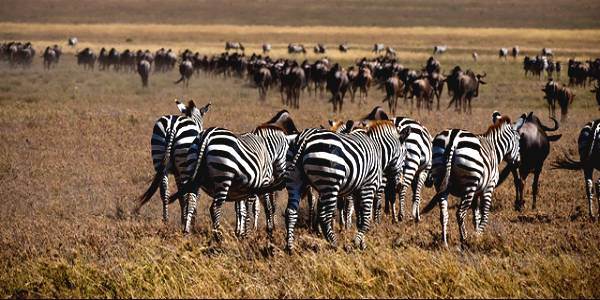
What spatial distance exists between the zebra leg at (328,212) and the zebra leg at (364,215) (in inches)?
12.9

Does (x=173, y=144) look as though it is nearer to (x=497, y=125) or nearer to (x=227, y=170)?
(x=227, y=170)

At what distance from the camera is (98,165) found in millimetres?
16484

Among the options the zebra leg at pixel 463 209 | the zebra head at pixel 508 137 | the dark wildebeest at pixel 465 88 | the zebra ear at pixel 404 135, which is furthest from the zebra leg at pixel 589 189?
the dark wildebeest at pixel 465 88

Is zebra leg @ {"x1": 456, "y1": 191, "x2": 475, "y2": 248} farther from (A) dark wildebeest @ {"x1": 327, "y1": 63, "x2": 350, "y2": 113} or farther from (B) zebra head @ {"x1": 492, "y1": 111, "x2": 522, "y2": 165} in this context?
(A) dark wildebeest @ {"x1": 327, "y1": 63, "x2": 350, "y2": 113}

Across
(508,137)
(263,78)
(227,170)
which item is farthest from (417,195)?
(263,78)

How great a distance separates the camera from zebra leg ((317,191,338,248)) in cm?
849

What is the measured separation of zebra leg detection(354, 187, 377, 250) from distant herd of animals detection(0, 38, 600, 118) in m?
19.8

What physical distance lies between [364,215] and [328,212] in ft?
1.91

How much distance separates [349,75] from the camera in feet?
112

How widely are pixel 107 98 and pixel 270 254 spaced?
2467 cm

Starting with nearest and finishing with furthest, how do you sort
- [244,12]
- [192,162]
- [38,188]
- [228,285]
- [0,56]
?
1. [228,285]
2. [192,162]
3. [38,188]
4. [0,56]
5. [244,12]

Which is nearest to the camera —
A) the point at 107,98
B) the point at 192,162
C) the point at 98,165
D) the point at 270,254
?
the point at 270,254

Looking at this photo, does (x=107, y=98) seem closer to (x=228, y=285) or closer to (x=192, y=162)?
(x=192, y=162)

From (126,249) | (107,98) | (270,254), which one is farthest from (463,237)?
(107,98)
